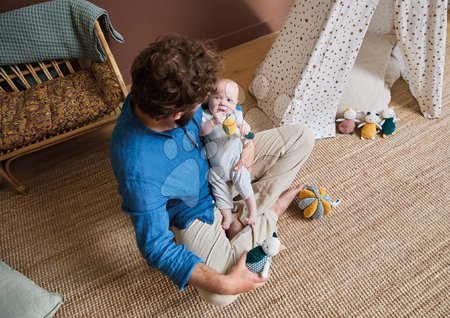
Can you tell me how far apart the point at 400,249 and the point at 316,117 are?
2.24 feet

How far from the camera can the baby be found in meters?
1.01

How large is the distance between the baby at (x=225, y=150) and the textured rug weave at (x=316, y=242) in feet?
1.00

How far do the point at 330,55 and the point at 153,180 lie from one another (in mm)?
971

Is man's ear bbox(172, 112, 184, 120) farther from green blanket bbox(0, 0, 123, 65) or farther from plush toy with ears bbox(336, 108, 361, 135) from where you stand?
plush toy with ears bbox(336, 108, 361, 135)

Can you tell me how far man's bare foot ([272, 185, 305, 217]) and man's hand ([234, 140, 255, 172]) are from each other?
19 centimetres

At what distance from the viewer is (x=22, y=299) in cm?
111

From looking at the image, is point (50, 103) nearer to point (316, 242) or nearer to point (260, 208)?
point (260, 208)

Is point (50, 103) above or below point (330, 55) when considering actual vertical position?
below

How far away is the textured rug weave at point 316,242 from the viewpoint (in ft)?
3.86

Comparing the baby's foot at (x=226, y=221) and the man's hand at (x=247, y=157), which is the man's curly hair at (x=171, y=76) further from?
the baby's foot at (x=226, y=221)

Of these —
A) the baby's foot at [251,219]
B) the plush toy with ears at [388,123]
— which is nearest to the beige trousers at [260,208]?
the baby's foot at [251,219]

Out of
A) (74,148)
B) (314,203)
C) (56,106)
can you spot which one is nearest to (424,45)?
(314,203)

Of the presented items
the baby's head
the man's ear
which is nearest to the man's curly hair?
the man's ear

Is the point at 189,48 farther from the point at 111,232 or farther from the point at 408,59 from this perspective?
the point at 408,59
